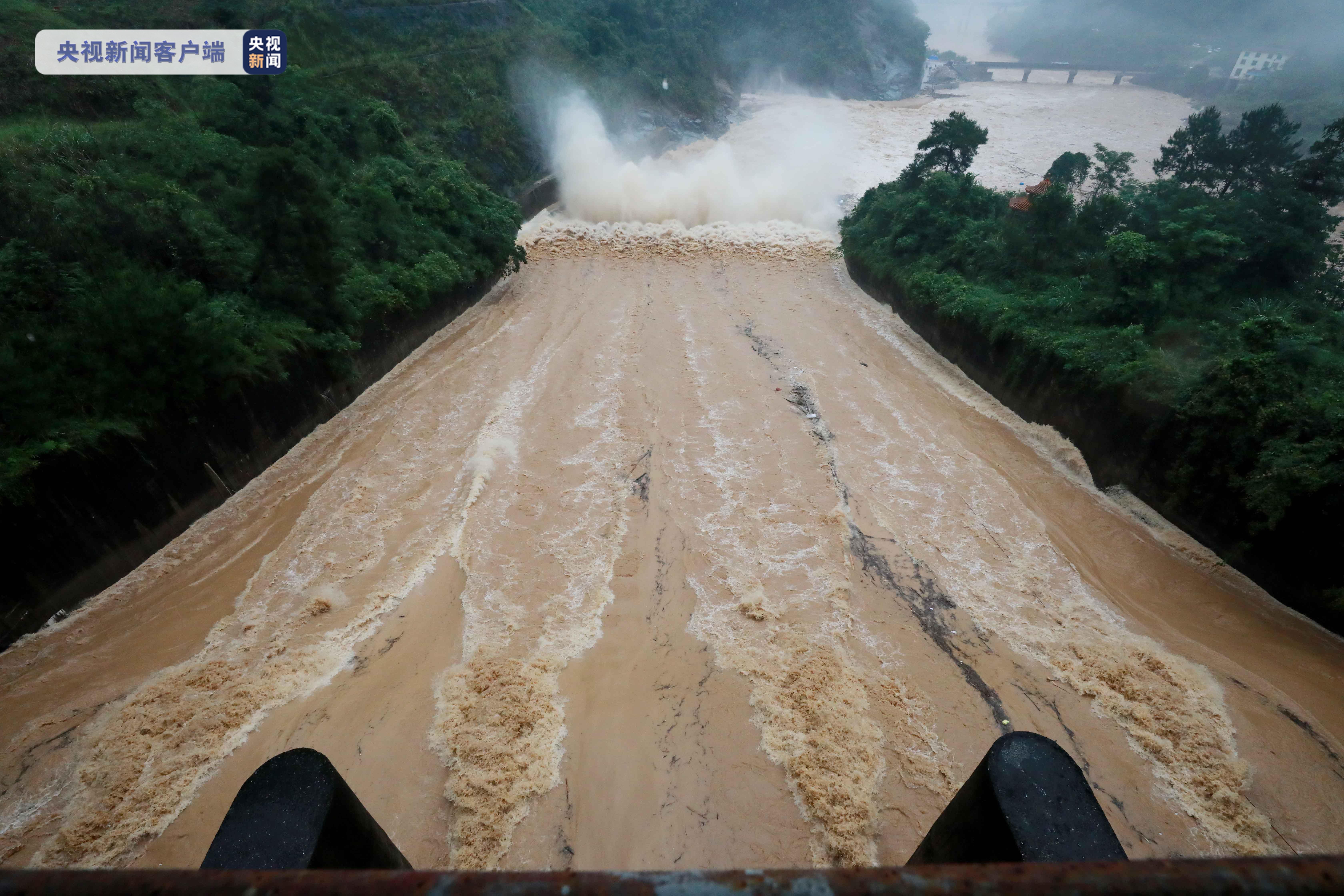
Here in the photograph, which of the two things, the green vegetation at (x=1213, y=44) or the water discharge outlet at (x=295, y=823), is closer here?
the water discharge outlet at (x=295, y=823)

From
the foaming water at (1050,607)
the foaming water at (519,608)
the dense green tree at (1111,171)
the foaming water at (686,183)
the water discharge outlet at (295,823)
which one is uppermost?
the dense green tree at (1111,171)

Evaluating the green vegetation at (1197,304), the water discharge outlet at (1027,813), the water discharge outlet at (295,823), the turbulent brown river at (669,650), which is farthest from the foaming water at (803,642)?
the green vegetation at (1197,304)

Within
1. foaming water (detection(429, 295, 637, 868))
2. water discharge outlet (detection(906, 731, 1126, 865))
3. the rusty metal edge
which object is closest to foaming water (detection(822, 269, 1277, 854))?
water discharge outlet (detection(906, 731, 1126, 865))

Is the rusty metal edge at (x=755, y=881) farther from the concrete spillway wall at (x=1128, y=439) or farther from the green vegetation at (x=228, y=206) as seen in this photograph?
the concrete spillway wall at (x=1128, y=439)

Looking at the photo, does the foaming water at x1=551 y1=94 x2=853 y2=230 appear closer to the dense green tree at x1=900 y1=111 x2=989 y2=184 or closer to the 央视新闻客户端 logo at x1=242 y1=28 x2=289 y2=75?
the dense green tree at x1=900 y1=111 x2=989 y2=184

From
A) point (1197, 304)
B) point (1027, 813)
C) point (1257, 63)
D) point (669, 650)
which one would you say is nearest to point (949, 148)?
point (1197, 304)

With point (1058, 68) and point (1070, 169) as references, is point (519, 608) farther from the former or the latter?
point (1058, 68)

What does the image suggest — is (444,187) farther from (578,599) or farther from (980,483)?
(980,483)
